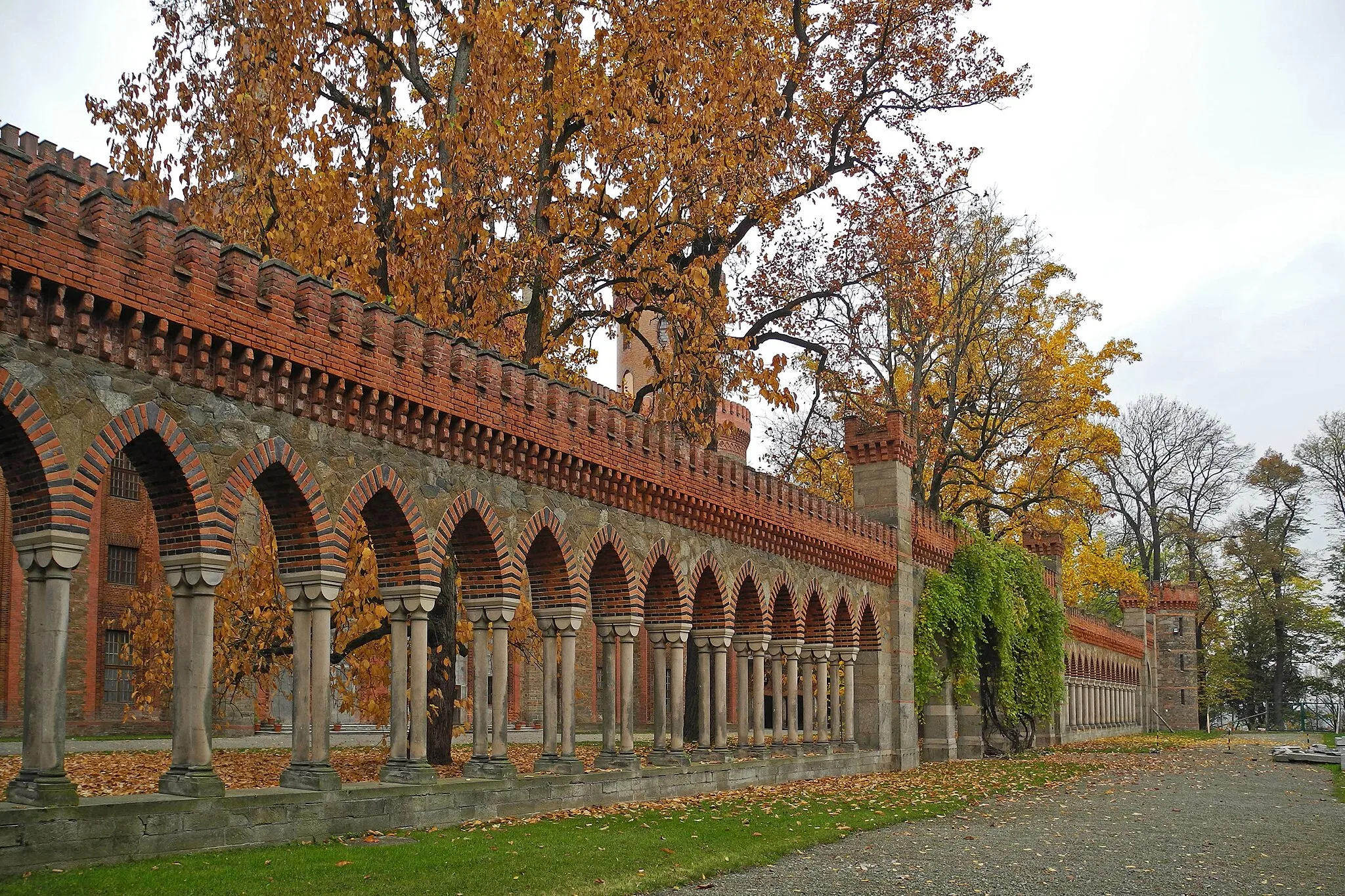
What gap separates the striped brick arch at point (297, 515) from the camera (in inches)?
504

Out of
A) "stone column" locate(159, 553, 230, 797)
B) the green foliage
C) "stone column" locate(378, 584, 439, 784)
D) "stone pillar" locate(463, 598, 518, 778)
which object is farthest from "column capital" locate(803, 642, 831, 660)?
"stone column" locate(159, 553, 230, 797)

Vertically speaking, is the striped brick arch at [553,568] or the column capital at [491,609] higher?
the striped brick arch at [553,568]

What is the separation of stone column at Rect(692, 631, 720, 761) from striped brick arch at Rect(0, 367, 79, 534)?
466 inches

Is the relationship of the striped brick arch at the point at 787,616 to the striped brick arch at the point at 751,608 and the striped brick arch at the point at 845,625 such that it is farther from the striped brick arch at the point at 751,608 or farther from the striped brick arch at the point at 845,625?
the striped brick arch at the point at 845,625

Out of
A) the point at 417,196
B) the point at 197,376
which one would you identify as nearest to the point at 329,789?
the point at 197,376

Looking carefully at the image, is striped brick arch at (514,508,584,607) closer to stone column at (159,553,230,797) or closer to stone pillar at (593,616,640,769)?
stone pillar at (593,616,640,769)

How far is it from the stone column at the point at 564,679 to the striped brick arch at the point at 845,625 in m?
8.76

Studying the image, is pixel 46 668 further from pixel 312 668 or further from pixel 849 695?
pixel 849 695

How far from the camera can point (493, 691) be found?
15734mm

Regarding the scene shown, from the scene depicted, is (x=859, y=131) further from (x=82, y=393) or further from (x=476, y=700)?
(x=82, y=393)

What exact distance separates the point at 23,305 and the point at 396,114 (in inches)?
446

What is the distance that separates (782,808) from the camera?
16781 mm

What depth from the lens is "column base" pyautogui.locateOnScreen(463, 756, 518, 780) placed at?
50.4 feet

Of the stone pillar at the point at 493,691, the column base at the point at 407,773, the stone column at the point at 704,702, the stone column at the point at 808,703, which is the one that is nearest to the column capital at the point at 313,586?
the column base at the point at 407,773
